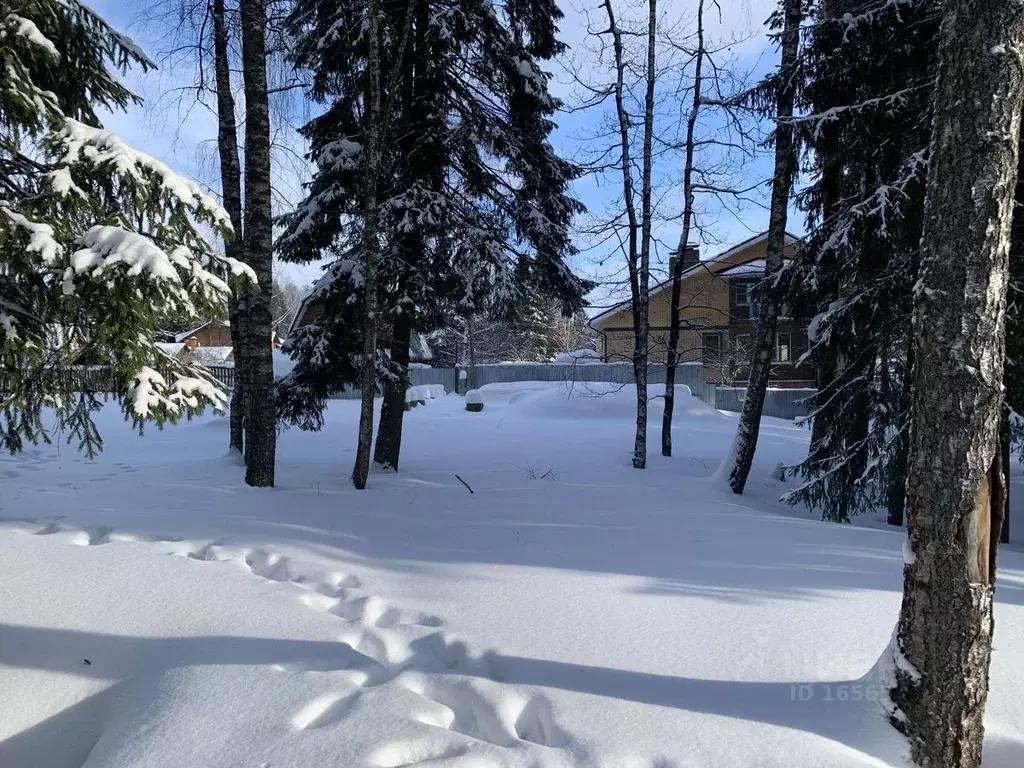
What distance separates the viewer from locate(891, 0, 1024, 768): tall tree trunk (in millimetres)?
2475

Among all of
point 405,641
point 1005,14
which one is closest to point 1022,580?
point 1005,14

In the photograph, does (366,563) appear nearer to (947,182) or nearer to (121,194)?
(121,194)

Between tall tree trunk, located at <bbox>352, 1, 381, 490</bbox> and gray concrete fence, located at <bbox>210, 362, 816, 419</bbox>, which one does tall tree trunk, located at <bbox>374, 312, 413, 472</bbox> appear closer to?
tall tree trunk, located at <bbox>352, 1, 381, 490</bbox>

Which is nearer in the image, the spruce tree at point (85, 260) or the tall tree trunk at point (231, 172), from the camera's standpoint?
the spruce tree at point (85, 260)

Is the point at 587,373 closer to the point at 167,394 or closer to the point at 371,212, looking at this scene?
the point at 371,212

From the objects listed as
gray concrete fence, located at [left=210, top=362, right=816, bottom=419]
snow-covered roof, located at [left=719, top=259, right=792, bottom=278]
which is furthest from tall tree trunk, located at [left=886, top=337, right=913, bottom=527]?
snow-covered roof, located at [left=719, top=259, right=792, bottom=278]

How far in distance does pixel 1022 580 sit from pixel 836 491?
3543 mm

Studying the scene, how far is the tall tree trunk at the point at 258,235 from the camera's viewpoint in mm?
6820

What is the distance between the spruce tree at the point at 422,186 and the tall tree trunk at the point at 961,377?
6287mm

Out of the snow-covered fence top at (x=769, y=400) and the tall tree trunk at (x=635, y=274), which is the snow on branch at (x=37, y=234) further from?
the snow-covered fence top at (x=769, y=400)

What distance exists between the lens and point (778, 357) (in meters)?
29.7

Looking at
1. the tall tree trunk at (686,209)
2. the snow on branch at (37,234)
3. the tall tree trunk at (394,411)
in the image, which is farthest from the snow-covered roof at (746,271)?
the snow on branch at (37,234)

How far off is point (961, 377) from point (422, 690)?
2749 millimetres

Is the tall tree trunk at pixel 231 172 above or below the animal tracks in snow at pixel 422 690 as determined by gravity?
above
